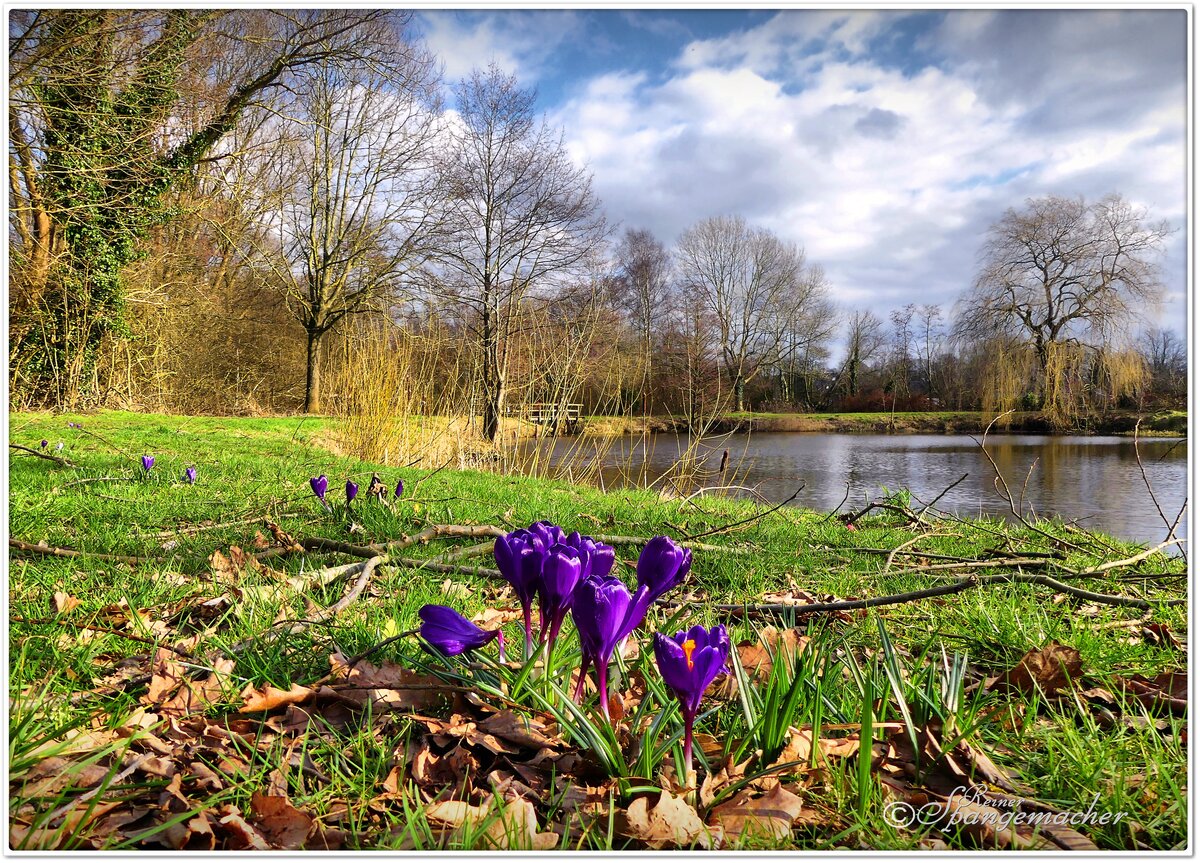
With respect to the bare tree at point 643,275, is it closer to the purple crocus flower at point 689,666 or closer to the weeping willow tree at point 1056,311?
the weeping willow tree at point 1056,311

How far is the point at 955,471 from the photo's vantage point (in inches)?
457

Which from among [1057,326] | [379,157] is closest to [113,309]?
[379,157]

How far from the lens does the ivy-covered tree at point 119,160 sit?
29.6 feet

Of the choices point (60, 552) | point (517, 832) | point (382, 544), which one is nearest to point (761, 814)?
point (517, 832)

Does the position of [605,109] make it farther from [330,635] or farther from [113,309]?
[113,309]

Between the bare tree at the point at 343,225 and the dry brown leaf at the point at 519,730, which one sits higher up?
the bare tree at the point at 343,225

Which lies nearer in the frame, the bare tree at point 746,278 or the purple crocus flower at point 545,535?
the purple crocus flower at point 545,535

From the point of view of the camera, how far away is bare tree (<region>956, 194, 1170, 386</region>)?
334 inches

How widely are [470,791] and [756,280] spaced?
30127 mm

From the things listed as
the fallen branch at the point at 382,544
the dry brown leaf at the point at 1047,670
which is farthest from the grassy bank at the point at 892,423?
the dry brown leaf at the point at 1047,670

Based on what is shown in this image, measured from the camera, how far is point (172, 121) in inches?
506

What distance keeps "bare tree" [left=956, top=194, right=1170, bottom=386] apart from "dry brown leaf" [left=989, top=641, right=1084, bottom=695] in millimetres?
5634

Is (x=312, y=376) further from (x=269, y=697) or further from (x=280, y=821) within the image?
(x=280, y=821)

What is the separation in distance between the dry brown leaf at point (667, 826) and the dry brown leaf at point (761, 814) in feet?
0.09
